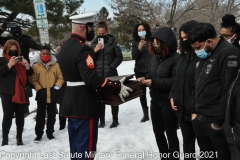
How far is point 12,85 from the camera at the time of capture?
5383mm

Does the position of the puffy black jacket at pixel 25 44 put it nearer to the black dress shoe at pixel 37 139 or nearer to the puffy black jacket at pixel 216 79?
the black dress shoe at pixel 37 139

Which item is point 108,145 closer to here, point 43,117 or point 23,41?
point 43,117

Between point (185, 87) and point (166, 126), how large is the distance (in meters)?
0.66

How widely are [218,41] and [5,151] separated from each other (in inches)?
156

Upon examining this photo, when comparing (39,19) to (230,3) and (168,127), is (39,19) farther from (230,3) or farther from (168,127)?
(230,3)

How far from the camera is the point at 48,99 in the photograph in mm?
5758

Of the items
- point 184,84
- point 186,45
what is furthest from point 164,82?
point 186,45

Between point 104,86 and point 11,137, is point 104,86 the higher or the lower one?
the higher one

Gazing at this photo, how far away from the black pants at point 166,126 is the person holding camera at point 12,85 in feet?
8.47

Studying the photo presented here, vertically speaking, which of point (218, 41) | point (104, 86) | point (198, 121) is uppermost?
point (218, 41)

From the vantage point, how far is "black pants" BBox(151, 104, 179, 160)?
395cm

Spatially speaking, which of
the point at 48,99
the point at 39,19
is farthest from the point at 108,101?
the point at 39,19

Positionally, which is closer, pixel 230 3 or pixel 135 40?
pixel 135 40

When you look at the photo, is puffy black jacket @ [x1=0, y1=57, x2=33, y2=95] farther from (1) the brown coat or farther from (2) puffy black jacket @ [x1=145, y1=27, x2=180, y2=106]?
(2) puffy black jacket @ [x1=145, y1=27, x2=180, y2=106]
